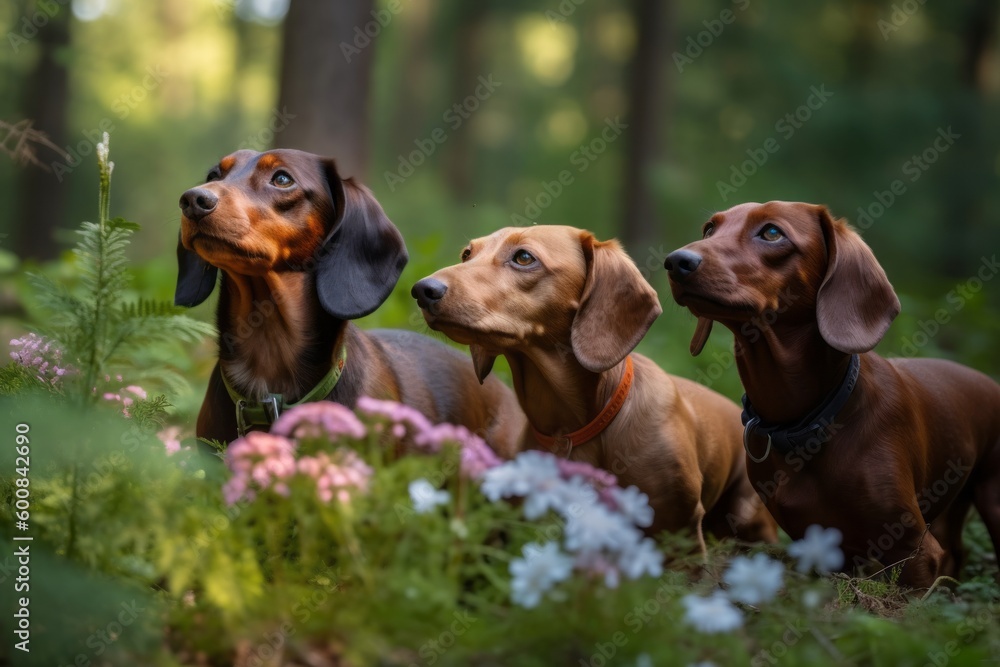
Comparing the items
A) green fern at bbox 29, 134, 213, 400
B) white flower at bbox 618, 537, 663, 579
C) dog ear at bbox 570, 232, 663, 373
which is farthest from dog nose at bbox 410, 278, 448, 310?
white flower at bbox 618, 537, 663, 579

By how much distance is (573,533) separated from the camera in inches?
92.7

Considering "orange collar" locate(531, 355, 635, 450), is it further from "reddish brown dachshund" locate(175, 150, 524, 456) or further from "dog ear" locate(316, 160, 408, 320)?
"dog ear" locate(316, 160, 408, 320)

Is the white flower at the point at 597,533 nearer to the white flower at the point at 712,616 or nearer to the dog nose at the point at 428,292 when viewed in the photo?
the white flower at the point at 712,616

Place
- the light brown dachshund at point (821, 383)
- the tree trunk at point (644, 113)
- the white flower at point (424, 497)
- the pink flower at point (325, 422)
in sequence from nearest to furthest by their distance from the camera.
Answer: the white flower at point (424, 497) < the pink flower at point (325, 422) < the light brown dachshund at point (821, 383) < the tree trunk at point (644, 113)

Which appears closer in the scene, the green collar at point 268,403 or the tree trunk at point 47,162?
the green collar at point 268,403

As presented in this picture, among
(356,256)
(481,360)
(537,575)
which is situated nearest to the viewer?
(537,575)

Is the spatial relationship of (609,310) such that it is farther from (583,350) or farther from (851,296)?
(851,296)

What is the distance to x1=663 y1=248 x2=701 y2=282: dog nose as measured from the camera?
3.81 metres

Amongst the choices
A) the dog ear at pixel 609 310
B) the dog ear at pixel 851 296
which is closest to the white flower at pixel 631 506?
the dog ear at pixel 609 310

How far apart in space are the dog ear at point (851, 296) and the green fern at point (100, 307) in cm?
267

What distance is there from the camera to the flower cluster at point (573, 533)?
2291 mm

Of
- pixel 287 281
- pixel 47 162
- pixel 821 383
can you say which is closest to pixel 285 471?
pixel 287 281

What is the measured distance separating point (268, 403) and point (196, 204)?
0.87 metres

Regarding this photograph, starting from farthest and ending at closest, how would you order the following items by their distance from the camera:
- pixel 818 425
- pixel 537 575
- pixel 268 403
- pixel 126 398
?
pixel 818 425 < pixel 268 403 < pixel 126 398 < pixel 537 575
